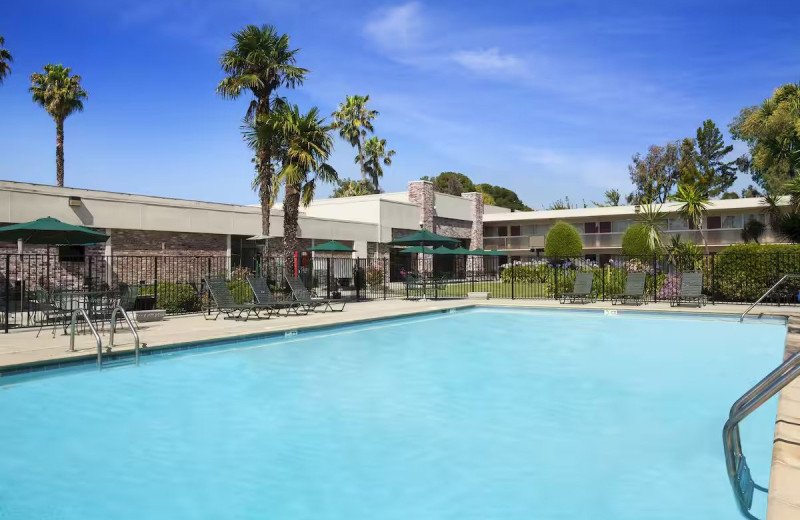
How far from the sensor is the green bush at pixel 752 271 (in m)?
17.9

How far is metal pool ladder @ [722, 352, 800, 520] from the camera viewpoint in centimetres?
346

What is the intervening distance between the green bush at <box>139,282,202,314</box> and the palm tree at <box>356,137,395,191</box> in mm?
32915

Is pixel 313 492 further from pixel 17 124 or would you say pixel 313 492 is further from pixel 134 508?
pixel 17 124

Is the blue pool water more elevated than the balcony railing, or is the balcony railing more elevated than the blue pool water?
the balcony railing

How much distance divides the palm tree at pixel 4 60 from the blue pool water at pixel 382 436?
739 inches

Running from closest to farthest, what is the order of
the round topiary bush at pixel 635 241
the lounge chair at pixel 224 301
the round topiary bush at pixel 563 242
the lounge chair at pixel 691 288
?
the lounge chair at pixel 224 301 → the lounge chair at pixel 691 288 → the round topiary bush at pixel 635 241 → the round topiary bush at pixel 563 242

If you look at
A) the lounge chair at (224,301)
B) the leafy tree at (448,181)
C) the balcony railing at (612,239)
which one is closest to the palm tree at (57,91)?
the lounge chair at (224,301)

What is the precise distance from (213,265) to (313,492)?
2171 cm

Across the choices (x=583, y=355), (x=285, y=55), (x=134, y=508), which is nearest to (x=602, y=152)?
(x=285, y=55)

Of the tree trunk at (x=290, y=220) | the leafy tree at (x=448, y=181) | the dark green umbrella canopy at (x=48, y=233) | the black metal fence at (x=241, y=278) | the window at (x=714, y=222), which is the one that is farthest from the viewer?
the leafy tree at (x=448, y=181)

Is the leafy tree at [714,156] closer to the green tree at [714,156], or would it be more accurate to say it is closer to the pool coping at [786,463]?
the green tree at [714,156]

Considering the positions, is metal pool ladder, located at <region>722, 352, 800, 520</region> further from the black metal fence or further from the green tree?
the green tree

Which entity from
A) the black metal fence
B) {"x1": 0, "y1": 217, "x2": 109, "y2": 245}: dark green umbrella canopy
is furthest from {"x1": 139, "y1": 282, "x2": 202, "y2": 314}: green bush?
{"x1": 0, "y1": 217, "x2": 109, "y2": 245}: dark green umbrella canopy

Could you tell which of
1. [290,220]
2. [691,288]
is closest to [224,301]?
[290,220]
